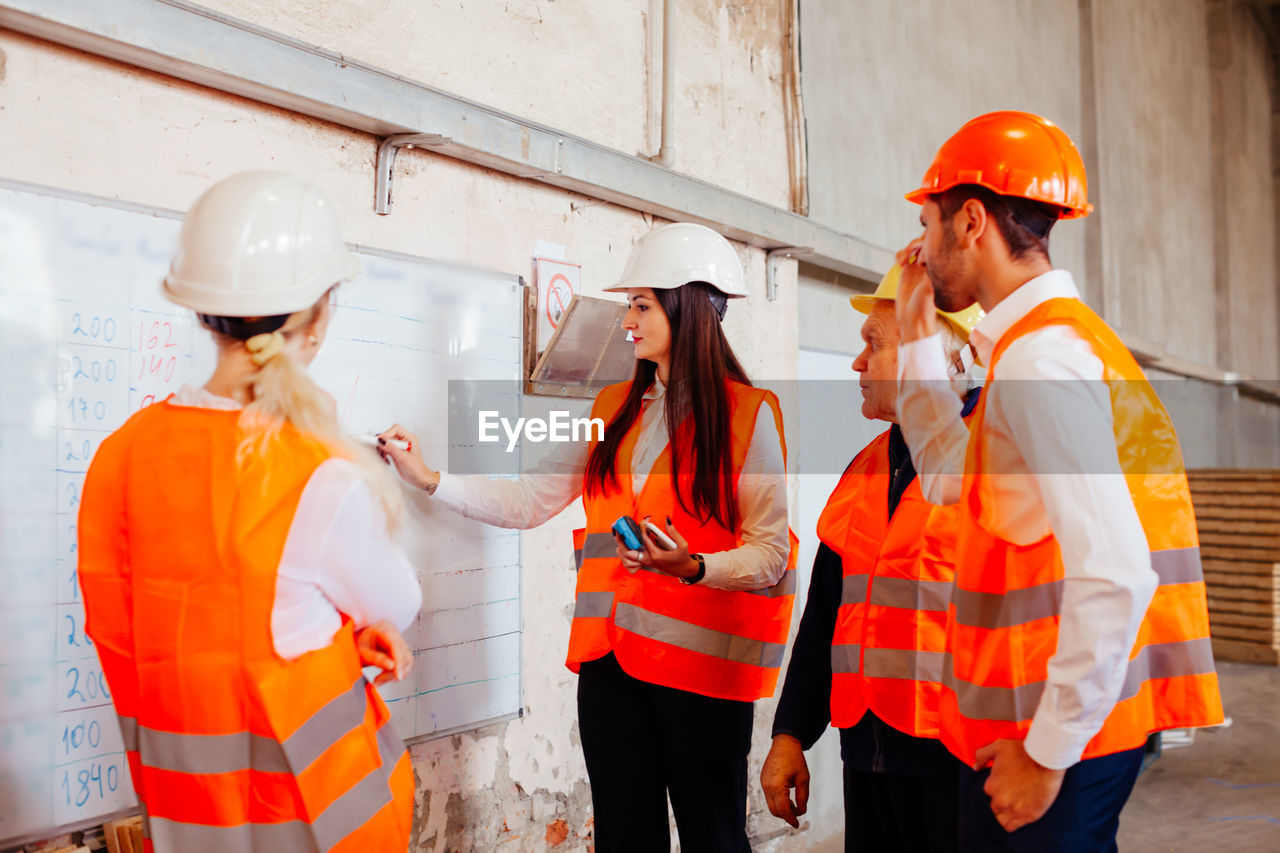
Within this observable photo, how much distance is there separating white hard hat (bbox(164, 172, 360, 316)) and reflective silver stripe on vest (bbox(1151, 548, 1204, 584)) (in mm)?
1272

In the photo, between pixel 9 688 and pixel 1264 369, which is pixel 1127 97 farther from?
pixel 9 688

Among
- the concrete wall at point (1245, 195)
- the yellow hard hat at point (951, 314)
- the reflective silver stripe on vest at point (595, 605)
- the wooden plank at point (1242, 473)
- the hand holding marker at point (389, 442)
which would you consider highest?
the concrete wall at point (1245, 195)

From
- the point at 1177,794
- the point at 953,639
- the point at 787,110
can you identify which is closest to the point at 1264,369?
the point at 1177,794

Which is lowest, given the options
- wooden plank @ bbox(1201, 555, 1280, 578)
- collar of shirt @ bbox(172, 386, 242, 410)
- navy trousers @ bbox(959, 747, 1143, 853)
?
wooden plank @ bbox(1201, 555, 1280, 578)

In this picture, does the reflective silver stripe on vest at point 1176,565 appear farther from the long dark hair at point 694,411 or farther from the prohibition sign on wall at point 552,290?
the prohibition sign on wall at point 552,290

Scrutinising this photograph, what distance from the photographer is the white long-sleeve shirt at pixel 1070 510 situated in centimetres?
116

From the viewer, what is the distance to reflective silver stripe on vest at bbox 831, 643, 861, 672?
6.37ft

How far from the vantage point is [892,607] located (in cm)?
185

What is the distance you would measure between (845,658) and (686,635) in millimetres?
349

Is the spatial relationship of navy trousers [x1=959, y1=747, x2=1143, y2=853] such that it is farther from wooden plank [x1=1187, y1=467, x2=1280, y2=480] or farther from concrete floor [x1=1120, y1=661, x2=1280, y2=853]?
wooden plank [x1=1187, y1=467, x2=1280, y2=480]

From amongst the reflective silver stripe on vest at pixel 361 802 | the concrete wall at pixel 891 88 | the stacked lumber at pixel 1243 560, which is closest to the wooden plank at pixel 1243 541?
the stacked lumber at pixel 1243 560

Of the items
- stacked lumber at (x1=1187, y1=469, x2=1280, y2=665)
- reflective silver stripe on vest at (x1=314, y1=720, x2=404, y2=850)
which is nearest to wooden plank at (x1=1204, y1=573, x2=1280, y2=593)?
stacked lumber at (x1=1187, y1=469, x2=1280, y2=665)

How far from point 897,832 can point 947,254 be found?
1143 mm

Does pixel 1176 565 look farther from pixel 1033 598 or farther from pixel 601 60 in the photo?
pixel 601 60
